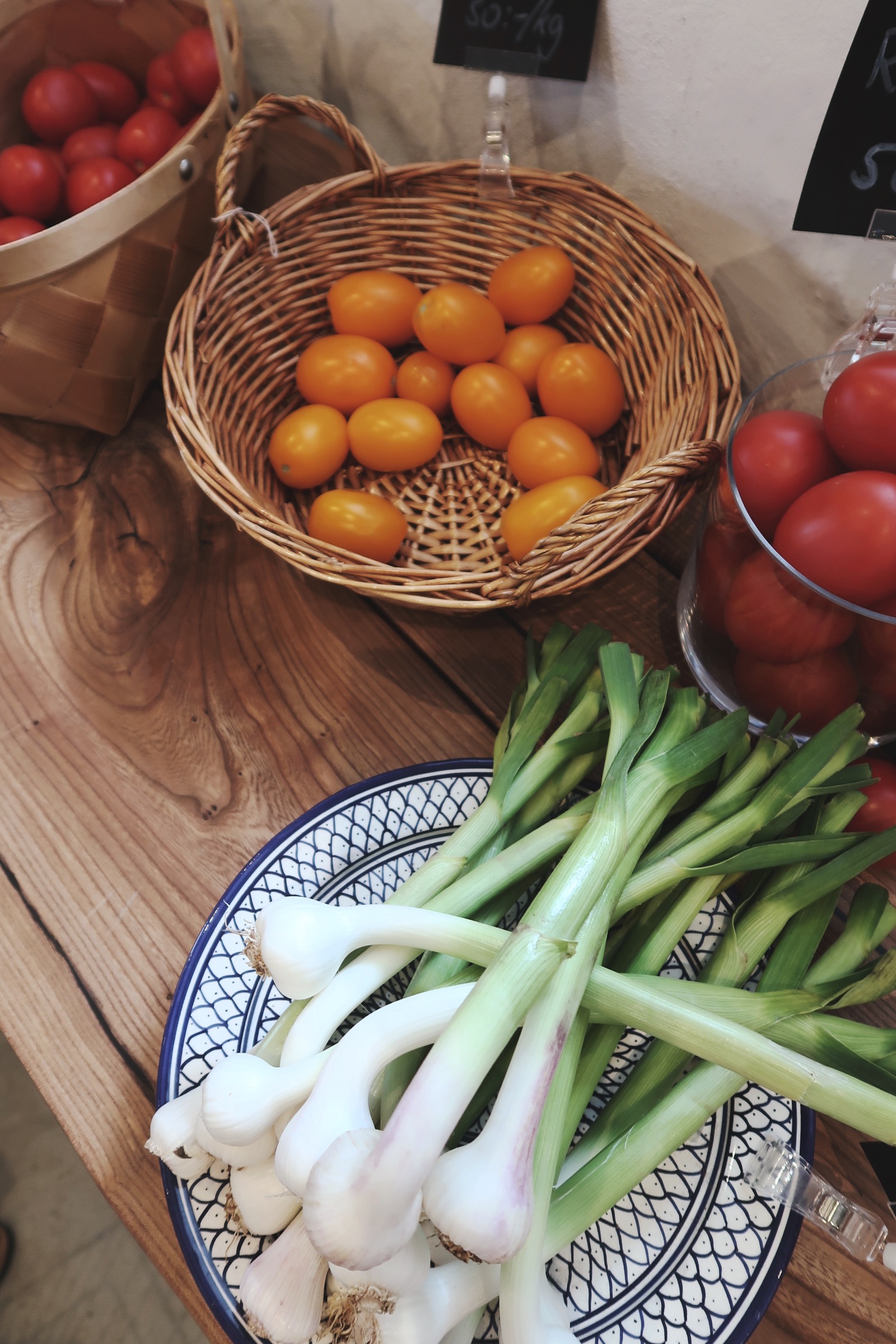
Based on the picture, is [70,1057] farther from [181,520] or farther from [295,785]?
[181,520]

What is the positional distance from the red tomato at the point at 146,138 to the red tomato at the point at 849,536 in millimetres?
773

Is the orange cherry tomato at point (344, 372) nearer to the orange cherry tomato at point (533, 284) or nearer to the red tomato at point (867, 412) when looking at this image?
the orange cherry tomato at point (533, 284)

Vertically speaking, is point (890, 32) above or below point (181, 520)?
above

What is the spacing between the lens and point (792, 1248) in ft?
1.59

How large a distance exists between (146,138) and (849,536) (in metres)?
0.83

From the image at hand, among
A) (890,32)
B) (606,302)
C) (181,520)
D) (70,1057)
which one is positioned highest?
(890,32)

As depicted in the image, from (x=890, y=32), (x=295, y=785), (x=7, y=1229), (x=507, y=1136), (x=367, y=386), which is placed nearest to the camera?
(x=507, y=1136)

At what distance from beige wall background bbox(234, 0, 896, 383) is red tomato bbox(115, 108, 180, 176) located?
0.19 metres

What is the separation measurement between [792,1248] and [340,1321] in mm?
245

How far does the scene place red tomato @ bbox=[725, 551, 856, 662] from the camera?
1.78 feet

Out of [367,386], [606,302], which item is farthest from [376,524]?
[606,302]

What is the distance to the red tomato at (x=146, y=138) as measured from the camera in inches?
36.1

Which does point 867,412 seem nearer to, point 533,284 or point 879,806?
point 879,806

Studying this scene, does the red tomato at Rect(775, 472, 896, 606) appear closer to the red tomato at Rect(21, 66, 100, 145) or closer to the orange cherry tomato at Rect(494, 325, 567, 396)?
the orange cherry tomato at Rect(494, 325, 567, 396)
